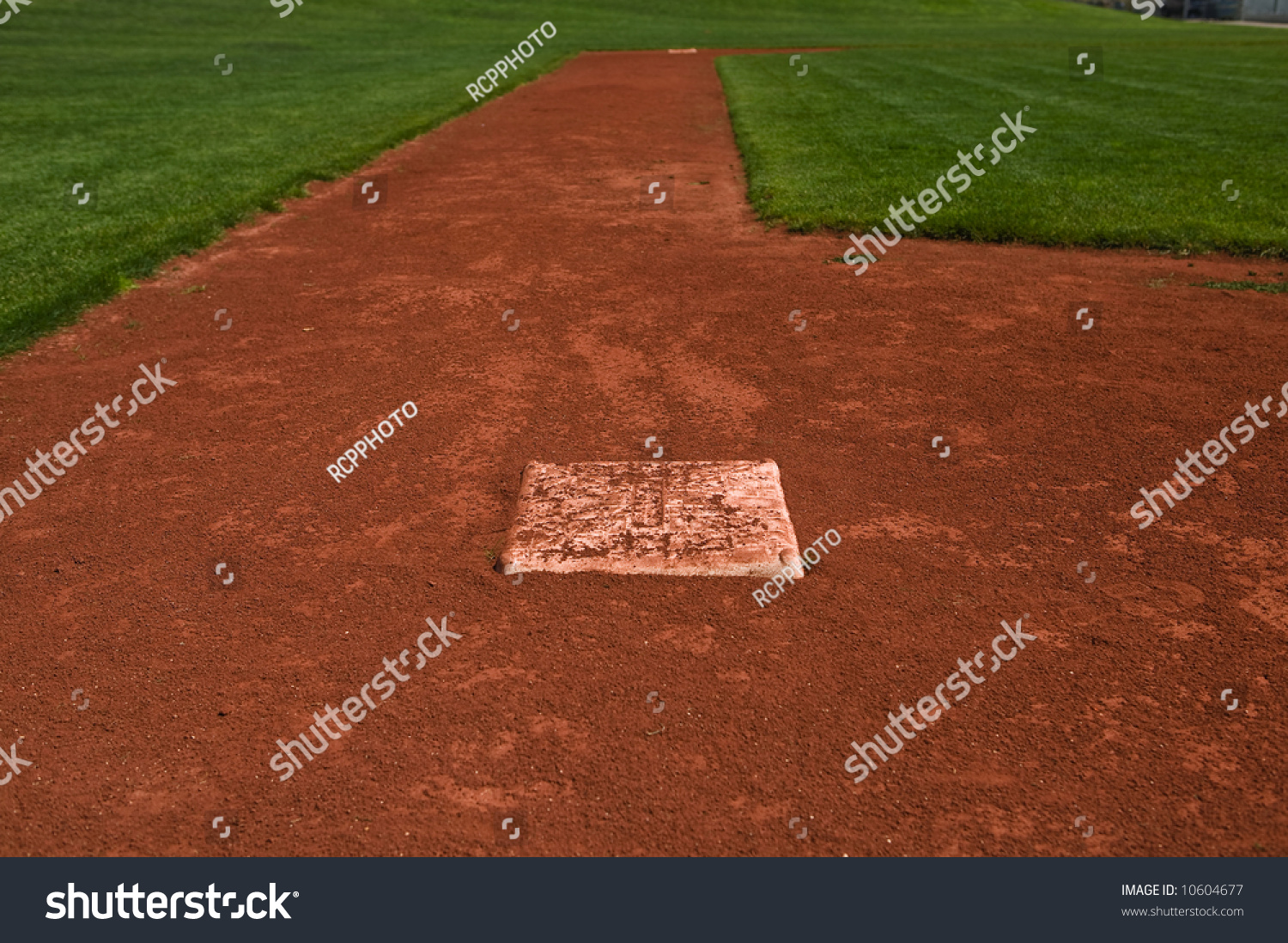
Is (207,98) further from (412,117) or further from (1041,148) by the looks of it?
(1041,148)

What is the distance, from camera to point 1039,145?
12391mm

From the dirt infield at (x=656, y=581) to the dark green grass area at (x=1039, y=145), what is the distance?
125 centimetres

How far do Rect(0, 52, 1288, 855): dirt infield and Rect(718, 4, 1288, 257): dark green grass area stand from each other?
1.25m

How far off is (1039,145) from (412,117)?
983cm

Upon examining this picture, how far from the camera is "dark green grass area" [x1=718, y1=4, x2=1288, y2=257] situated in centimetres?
872

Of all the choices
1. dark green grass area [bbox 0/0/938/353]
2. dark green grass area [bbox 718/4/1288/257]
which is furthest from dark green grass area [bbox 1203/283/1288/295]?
dark green grass area [bbox 0/0/938/353]

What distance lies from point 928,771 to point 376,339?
4.93 m

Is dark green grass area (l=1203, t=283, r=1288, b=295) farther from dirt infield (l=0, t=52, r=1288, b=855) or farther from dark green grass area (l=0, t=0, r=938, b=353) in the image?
Answer: dark green grass area (l=0, t=0, r=938, b=353)

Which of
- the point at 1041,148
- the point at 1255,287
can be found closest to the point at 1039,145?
the point at 1041,148

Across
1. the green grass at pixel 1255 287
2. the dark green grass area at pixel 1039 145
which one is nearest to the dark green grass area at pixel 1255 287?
the green grass at pixel 1255 287

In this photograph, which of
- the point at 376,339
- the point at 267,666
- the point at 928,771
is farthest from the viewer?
the point at 376,339

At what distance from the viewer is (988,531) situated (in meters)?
4.29
